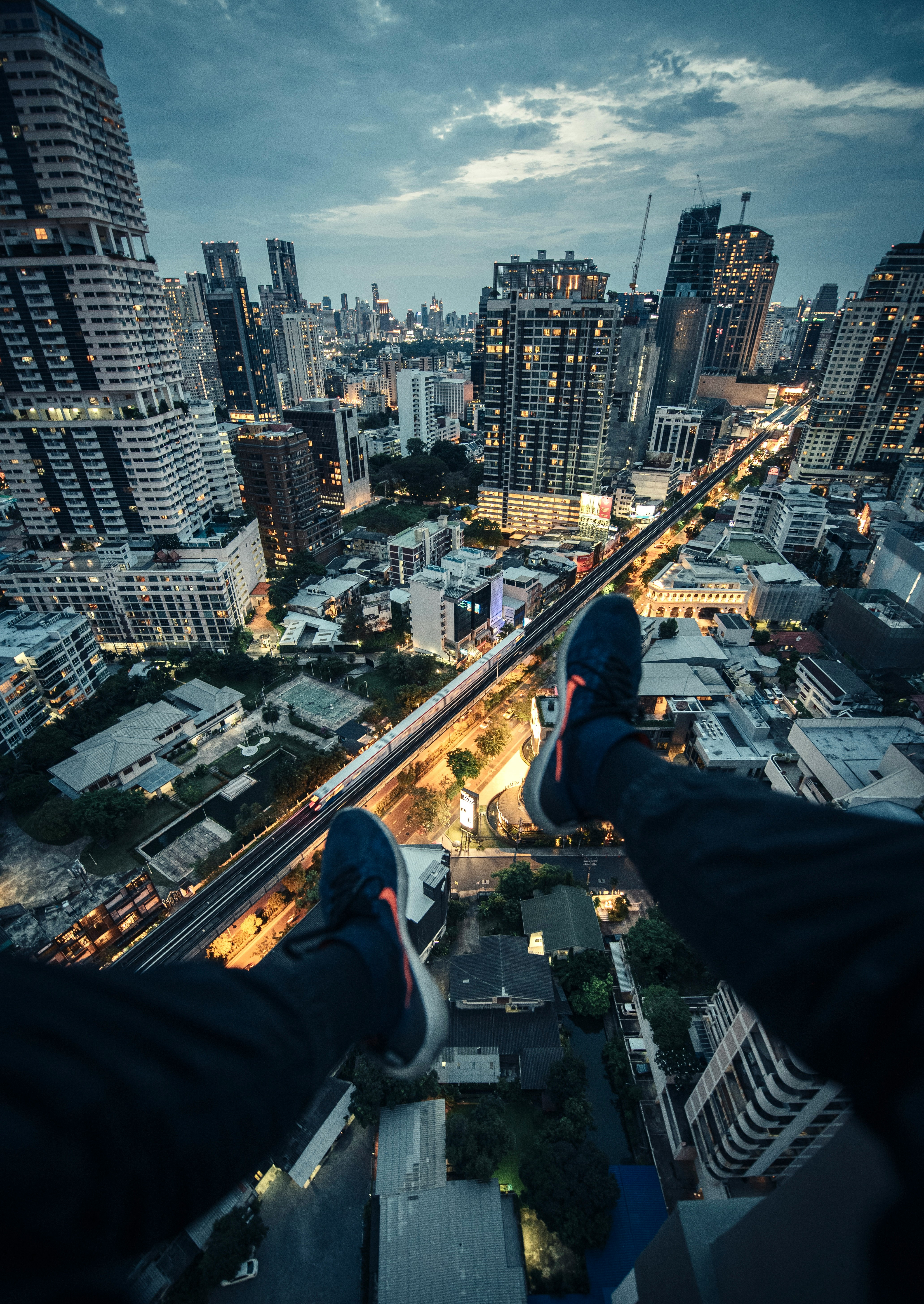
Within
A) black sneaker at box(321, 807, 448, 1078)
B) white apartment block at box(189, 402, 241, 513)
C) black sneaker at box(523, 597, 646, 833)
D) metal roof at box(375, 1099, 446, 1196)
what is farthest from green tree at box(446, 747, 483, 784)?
white apartment block at box(189, 402, 241, 513)

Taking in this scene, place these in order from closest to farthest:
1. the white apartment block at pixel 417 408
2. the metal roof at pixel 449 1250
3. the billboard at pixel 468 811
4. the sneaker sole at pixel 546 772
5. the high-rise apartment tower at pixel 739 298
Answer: the sneaker sole at pixel 546 772
the metal roof at pixel 449 1250
the billboard at pixel 468 811
the white apartment block at pixel 417 408
the high-rise apartment tower at pixel 739 298

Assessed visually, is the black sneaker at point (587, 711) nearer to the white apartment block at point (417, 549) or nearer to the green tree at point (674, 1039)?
the green tree at point (674, 1039)

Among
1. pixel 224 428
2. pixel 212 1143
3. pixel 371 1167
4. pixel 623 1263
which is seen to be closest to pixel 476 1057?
pixel 371 1167

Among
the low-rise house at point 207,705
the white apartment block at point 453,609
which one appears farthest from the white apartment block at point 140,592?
the white apartment block at point 453,609

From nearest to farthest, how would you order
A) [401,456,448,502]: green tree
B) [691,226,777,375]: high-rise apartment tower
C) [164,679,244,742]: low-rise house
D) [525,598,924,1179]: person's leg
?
[525,598,924,1179]: person's leg
[164,679,244,742]: low-rise house
[401,456,448,502]: green tree
[691,226,777,375]: high-rise apartment tower

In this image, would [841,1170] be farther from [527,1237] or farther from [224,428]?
[224,428]

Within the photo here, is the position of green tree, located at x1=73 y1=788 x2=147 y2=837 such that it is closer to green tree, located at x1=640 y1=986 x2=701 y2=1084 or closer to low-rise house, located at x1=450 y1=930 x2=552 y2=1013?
low-rise house, located at x1=450 y1=930 x2=552 y2=1013
